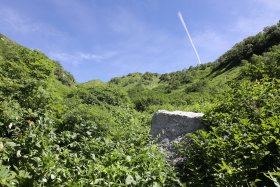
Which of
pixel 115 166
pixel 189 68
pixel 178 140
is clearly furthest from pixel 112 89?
pixel 189 68

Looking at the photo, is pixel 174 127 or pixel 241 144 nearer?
pixel 241 144

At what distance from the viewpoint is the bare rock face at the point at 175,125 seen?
26.9ft

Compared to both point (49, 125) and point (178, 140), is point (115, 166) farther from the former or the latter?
point (178, 140)

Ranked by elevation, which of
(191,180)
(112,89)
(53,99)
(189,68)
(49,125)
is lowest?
(191,180)

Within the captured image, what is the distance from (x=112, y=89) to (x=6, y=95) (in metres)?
13.6

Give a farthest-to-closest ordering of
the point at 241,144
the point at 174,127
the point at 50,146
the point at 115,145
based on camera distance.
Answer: the point at 174,127
the point at 115,145
the point at 241,144
the point at 50,146

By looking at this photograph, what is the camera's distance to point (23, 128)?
265 inches

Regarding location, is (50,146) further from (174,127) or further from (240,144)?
(174,127)

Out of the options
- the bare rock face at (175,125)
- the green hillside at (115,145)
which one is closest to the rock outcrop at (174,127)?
the bare rock face at (175,125)

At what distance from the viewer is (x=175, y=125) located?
859 cm

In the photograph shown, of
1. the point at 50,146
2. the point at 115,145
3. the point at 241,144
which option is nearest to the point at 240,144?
the point at 241,144

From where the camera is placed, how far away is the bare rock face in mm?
8211

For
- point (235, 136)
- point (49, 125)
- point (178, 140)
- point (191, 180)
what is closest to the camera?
point (235, 136)

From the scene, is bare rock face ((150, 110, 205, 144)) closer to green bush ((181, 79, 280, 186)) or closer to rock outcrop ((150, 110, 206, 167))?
rock outcrop ((150, 110, 206, 167))
